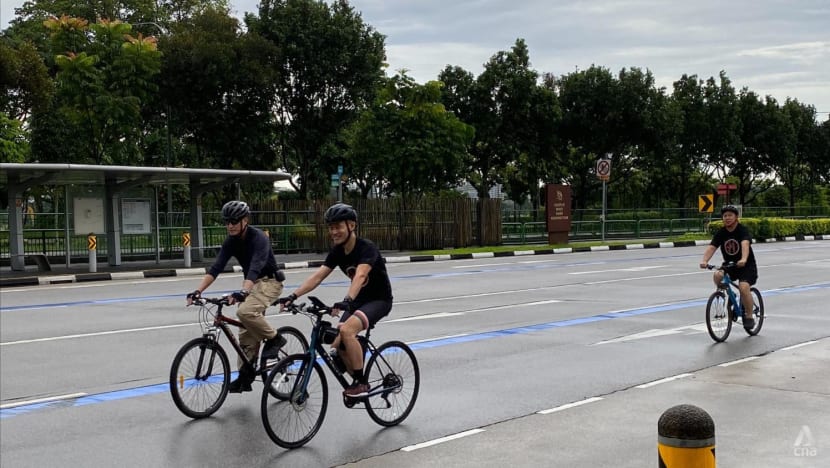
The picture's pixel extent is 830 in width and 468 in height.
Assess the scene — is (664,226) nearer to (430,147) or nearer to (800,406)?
(430,147)

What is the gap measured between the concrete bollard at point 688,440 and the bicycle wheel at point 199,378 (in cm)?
446

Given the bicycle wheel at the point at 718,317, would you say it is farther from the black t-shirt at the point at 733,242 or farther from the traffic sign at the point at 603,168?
the traffic sign at the point at 603,168

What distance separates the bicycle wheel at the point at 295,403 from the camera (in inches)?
241

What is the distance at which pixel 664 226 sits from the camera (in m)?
49.1

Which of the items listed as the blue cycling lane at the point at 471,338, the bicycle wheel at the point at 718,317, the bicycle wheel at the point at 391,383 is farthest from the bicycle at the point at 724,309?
the bicycle wheel at the point at 391,383

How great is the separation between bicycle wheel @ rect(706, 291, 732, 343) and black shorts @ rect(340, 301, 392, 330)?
5746mm

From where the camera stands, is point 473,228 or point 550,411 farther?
point 473,228

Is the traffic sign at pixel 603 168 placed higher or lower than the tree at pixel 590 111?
lower

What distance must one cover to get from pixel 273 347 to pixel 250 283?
21.9 inches

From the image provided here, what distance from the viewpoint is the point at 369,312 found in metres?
6.65

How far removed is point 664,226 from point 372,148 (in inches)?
768

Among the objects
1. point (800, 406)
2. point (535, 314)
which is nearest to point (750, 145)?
point (535, 314)

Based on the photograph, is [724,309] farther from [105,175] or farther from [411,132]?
[411,132]

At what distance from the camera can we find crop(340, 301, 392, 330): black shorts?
6.54m
